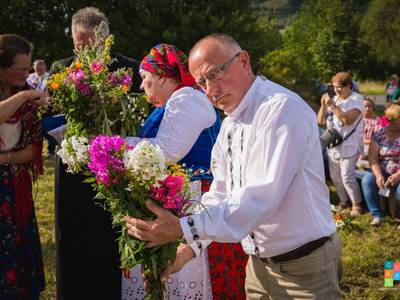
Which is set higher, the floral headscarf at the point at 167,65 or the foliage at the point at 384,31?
the foliage at the point at 384,31

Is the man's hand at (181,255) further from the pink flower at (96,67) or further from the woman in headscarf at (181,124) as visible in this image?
the pink flower at (96,67)

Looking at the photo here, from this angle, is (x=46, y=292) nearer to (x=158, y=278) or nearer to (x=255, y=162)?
(x=158, y=278)

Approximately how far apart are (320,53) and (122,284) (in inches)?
1232

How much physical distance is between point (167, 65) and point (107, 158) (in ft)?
3.80

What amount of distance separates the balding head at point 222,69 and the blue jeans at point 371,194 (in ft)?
16.6

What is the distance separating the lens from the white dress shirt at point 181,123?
3.09 m

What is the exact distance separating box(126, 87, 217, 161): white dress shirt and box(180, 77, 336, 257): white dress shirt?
0.62 metres

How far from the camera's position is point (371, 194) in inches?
277

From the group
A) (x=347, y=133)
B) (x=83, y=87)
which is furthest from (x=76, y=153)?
(x=347, y=133)

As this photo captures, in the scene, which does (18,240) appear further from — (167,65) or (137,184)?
(137,184)

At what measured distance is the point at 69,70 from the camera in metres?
3.13

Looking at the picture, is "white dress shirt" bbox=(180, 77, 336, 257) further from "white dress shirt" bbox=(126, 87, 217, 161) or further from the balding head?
"white dress shirt" bbox=(126, 87, 217, 161)

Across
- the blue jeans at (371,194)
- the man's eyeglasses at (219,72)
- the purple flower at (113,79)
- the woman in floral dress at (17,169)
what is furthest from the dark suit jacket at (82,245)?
the blue jeans at (371,194)

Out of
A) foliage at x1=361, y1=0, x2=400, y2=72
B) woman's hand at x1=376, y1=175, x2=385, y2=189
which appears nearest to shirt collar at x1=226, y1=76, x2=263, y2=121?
woman's hand at x1=376, y1=175, x2=385, y2=189
